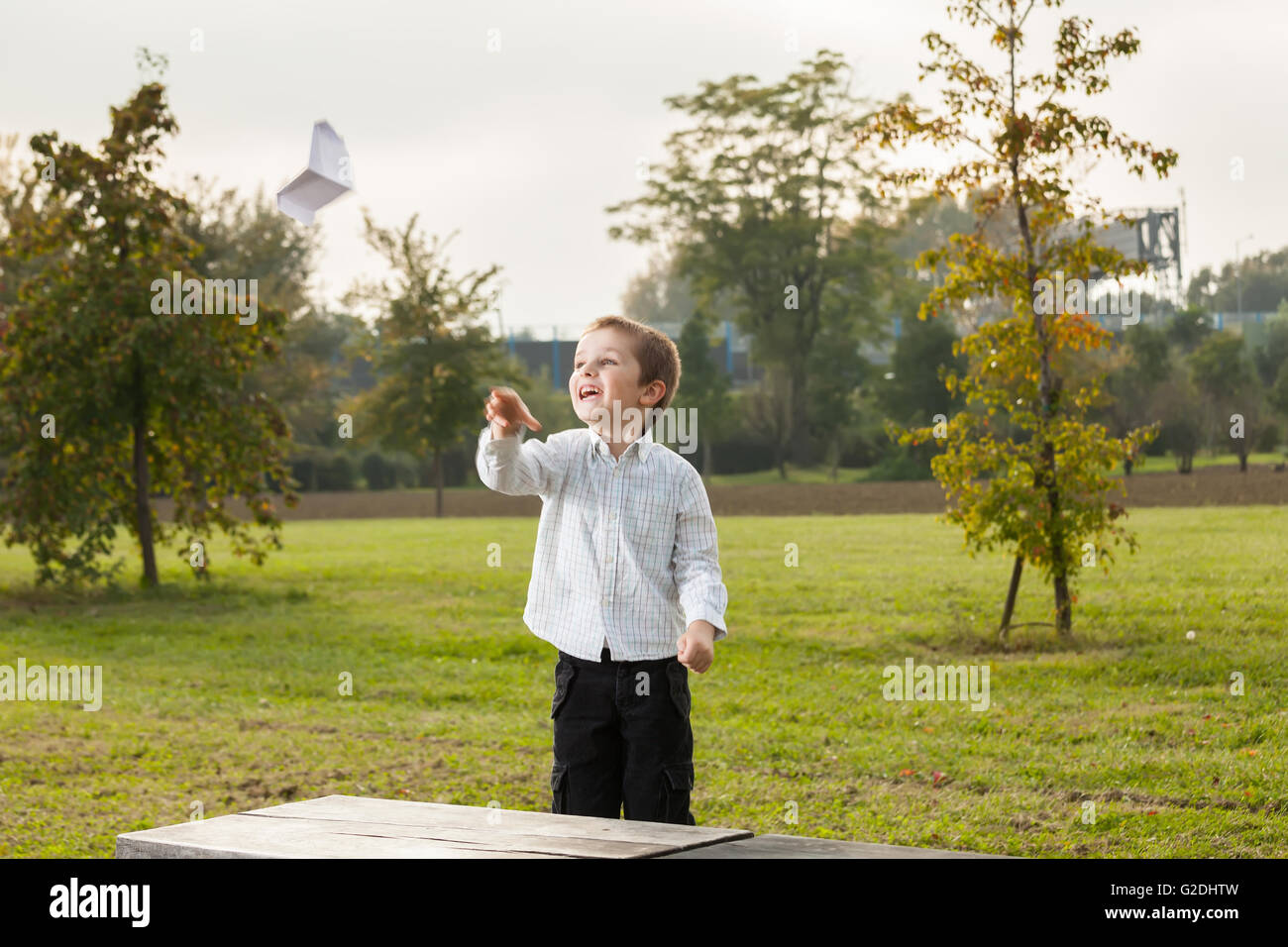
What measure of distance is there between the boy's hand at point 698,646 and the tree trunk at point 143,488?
1205cm

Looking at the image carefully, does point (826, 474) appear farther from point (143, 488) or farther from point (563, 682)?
point (563, 682)

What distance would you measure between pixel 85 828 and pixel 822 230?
4086cm

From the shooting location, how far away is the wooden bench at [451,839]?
2508 millimetres

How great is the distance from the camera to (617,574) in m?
3.50

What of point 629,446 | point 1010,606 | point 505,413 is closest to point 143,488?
point 1010,606

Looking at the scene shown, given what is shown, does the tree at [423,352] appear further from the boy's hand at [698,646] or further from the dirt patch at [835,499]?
the boy's hand at [698,646]

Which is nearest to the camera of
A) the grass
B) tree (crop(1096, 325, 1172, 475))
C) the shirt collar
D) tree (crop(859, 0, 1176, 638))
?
the shirt collar

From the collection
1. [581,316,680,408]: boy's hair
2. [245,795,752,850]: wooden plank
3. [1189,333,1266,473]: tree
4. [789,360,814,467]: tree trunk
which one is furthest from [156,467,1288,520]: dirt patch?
[245,795,752,850]: wooden plank

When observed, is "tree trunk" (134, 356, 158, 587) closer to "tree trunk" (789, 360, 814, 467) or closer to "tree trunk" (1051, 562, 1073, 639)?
"tree trunk" (1051, 562, 1073, 639)

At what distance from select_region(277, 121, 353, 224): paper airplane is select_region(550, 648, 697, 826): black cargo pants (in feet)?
4.24

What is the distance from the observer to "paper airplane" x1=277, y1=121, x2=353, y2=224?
323 centimetres

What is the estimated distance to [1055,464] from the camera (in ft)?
32.0
